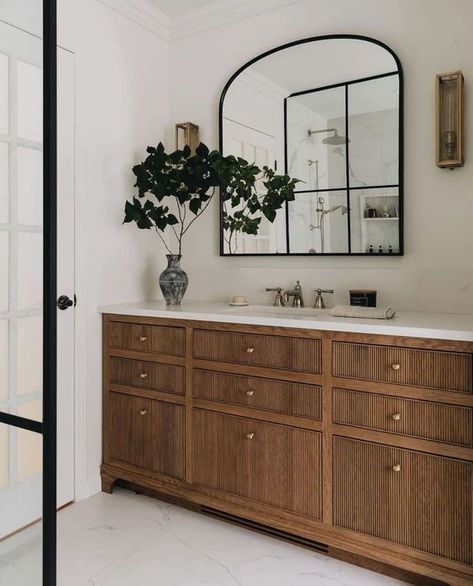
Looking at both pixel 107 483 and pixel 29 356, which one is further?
pixel 107 483

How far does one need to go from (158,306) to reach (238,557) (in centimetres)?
121

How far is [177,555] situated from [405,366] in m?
1.17

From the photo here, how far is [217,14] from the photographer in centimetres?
290

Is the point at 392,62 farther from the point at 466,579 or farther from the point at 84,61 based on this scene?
the point at 466,579

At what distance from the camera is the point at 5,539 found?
1406 mm

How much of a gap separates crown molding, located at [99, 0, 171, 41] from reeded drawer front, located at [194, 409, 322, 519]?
83.9 inches

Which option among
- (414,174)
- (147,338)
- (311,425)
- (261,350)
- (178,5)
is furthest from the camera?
(178,5)

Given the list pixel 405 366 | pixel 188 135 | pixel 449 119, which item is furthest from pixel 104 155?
pixel 405 366

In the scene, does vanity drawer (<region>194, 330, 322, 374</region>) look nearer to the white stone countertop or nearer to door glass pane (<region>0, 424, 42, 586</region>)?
the white stone countertop

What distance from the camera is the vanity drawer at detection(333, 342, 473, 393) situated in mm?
1770

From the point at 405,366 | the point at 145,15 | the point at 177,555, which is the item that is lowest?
the point at 177,555

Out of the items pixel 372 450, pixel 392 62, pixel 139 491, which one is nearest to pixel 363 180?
pixel 392 62

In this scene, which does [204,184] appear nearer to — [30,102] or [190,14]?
[190,14]

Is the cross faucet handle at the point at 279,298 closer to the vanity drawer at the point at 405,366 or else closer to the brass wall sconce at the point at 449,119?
the vanity drawer at the point at 405,366
